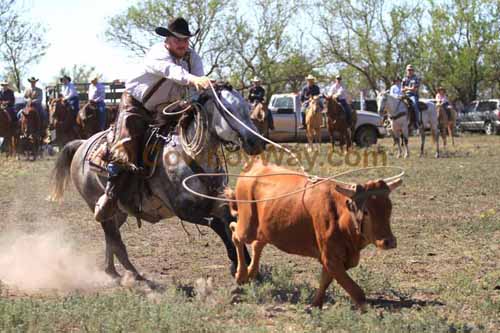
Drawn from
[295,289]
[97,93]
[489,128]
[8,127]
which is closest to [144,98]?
[295,289]

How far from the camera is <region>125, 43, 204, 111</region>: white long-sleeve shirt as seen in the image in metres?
7.55

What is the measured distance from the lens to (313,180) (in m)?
6.62

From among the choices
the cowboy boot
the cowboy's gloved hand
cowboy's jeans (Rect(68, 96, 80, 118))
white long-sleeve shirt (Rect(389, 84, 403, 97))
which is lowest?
the cowboy boot

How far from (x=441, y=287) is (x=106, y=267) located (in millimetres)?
3467

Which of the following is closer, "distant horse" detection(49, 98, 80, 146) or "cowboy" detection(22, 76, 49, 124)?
"distant horse" detection(49, 98, 80, 146)

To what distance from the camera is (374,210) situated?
5.86 metres

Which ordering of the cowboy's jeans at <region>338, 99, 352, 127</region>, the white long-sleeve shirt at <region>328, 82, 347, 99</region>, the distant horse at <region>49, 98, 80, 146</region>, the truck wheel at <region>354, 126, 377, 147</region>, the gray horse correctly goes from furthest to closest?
the truck wheel at <region>354, 126, 377, 147</region>, the white long-sleeve shirt at <region>328, 82, 347, 99</region>, the cowboy's jeans at <region>338, 99, 352, 127</region>, the distant horse at <region>49, 98, 80, 146</region>, the gray horse

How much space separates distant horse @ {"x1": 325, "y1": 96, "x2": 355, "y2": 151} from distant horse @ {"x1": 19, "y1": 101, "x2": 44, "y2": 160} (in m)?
9.40

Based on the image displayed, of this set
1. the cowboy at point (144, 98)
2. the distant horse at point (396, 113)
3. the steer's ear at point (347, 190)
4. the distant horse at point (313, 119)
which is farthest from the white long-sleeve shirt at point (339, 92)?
the steer's ear at point (347, 190)

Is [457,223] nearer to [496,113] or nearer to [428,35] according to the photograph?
[496,113]

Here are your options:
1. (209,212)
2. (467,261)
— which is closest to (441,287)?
(467,261)

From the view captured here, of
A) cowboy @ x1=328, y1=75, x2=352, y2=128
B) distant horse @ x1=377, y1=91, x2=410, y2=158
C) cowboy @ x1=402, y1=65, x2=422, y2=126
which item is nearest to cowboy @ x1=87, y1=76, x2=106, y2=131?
cowboy @ x1=328, y1=75, x2=352, y2=128

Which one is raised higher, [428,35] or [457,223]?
[428,35]

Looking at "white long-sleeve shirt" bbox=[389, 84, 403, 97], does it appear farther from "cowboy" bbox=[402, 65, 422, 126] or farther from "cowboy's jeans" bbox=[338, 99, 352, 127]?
"cowboy's jeans" bbox=[338, 99, 352, 127]
